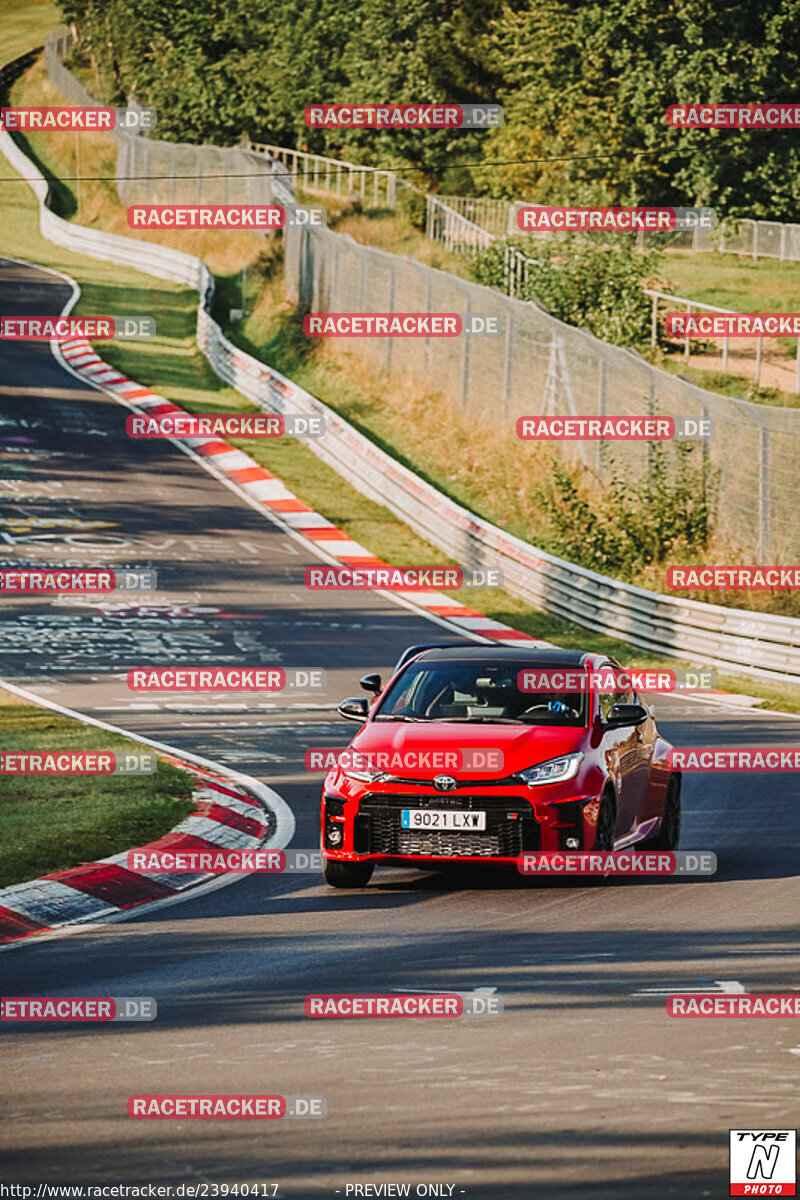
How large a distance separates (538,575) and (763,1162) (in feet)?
83.5

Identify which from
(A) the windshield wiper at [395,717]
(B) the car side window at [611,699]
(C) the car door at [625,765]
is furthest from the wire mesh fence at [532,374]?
(A) the windshield wiper at [395,717]

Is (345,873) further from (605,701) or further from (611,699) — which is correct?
(611,699)

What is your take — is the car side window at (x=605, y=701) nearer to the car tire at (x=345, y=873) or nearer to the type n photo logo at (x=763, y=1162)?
the car tire at (x=345, y=873)

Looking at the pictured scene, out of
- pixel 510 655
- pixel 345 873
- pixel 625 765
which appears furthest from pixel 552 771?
pixel 510 655

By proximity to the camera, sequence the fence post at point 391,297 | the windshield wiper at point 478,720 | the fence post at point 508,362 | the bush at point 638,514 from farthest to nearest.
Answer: the fence post at point 391,297 → the fence post at point 508,362 → the bush at point 638,514 → the windshield wiper at point 478,720

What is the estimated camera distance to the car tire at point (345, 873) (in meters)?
12.6

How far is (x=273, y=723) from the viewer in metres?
21.9

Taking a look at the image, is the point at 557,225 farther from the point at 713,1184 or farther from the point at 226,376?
the point at 713,1184

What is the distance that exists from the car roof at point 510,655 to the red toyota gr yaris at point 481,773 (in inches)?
0.9

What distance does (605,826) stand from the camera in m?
12.7

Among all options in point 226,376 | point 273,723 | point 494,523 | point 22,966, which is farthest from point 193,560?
point 22,966

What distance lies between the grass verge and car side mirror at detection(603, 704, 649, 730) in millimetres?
3351

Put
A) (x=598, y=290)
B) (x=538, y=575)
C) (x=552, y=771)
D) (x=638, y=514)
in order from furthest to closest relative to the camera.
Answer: (x=598, y=290) → (x=638, y=514) → (x=538, y=575) → (x=552, y=771)

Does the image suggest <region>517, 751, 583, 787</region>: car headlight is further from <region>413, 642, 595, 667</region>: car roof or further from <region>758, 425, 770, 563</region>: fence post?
<region>758, 425, 770, 563</region>: fence post
